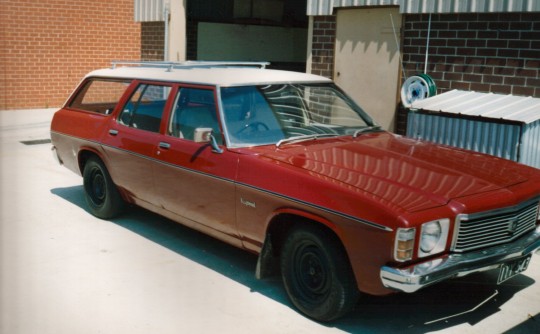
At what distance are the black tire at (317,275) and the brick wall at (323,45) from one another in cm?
539

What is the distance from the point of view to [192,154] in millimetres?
5352

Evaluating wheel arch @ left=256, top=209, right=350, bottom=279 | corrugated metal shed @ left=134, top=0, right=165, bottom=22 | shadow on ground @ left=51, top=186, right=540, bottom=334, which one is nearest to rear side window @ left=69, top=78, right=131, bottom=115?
shadow on ground @ left=51, top=186, right=540, bottom=334

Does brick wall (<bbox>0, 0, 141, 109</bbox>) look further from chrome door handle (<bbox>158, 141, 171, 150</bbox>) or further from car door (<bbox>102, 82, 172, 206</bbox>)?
chrome door handle (<bbox>158, 141, 171, 150</bbox>)

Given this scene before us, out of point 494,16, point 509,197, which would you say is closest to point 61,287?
point 509,197

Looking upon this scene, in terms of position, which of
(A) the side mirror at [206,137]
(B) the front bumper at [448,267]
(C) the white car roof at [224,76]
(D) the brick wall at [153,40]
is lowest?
(B) the front bumper at [448,267]

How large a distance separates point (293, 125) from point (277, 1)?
10.5 m

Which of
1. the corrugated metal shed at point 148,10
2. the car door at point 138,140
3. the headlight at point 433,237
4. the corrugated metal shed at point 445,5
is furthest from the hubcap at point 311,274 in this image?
the corrugated metal shed at point 148,10

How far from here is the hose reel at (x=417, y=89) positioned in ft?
26.1

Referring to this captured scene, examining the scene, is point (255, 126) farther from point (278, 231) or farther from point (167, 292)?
point (167, 292)

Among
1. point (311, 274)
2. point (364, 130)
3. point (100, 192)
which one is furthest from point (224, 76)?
point (100, 192)

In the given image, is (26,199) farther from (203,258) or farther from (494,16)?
(494,16)

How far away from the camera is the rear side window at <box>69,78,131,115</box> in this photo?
22.0ft

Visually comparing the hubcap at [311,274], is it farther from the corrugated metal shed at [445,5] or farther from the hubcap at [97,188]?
the corrugated metal shed at [445,5]

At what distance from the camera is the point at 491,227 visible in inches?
169
